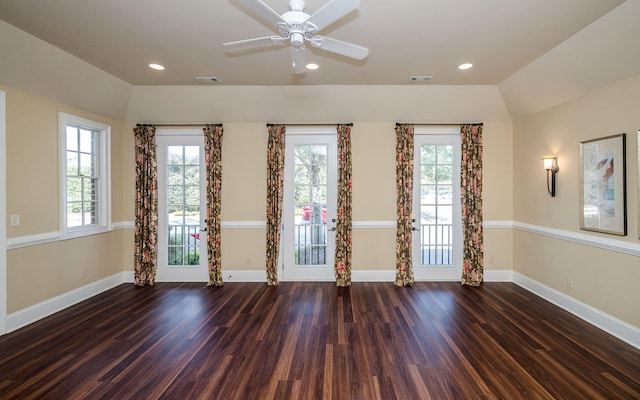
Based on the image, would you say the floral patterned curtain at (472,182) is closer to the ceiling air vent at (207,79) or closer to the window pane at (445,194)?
the window pane at (445,194)

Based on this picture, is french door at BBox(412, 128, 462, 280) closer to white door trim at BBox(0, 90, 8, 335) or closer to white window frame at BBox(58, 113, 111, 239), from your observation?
white window frame at BBox(58, 113, 111, 239)

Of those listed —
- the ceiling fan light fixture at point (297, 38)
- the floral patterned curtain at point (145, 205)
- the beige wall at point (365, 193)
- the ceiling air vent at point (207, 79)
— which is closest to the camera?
the ceiling fan light fixture at point (297, 38)

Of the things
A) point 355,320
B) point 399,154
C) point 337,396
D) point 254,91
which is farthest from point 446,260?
point 254,91

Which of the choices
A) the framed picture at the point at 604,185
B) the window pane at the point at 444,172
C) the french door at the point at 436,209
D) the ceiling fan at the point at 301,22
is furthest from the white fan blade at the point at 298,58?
the framed picture at the point at 604,185

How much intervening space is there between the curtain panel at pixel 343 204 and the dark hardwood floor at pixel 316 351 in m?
0.69

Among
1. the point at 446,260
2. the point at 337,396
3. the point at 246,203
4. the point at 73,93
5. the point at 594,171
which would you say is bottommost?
the point at 337,396

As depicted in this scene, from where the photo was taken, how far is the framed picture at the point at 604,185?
3.10 meters

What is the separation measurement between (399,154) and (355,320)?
2.75 meters

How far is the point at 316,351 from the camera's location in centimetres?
287

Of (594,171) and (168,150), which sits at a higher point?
(168,150)

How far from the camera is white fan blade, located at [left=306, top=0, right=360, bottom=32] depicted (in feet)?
6.11

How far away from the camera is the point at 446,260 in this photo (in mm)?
5062

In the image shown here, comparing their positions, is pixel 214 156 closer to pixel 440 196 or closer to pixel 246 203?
pixel 246 203

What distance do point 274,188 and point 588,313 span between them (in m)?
4.53
